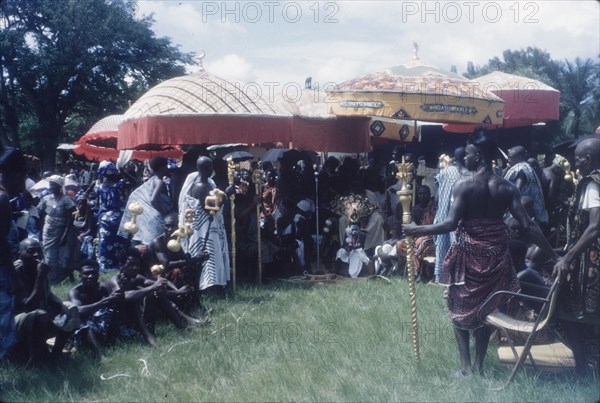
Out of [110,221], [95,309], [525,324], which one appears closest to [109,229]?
[110,221]

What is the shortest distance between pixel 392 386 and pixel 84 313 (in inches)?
105

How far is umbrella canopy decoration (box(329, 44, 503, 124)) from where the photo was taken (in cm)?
729

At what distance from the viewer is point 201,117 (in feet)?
24.4

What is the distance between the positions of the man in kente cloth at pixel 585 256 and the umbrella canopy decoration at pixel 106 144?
5492 millimetres

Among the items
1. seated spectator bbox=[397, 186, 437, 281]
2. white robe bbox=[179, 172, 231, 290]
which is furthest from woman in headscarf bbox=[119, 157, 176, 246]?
seated spectator bbox=[397, 186, 437, 281]

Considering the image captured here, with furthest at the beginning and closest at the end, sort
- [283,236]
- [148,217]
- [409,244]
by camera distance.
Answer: [283,236], [148,217], [409,244]

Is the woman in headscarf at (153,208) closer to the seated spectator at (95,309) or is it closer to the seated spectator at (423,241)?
the seated spectator at (95,309)

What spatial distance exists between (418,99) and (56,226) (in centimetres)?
537

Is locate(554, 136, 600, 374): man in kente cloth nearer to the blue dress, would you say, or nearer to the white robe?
the white robe

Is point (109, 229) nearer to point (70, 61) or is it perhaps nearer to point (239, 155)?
point (239, 155)

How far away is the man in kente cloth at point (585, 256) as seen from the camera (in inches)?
170

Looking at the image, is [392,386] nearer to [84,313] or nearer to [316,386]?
[316,386]

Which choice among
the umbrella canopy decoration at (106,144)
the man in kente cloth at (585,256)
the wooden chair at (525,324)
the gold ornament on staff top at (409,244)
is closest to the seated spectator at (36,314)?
the gold ornament on staff top at (409,244)

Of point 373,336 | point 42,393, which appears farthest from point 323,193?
point 42,393
